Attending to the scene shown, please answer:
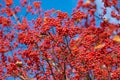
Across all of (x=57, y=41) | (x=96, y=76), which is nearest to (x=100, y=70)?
(x=96, y=76)

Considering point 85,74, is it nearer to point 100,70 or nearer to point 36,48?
point 100,70

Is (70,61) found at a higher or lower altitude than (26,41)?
lower

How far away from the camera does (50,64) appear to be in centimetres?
2625

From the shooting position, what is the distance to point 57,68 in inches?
1012

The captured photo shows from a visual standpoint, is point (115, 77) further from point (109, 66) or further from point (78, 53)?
point (78, 53)

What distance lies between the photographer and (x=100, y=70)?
86.5ft

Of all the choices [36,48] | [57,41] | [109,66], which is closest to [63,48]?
[57,41]

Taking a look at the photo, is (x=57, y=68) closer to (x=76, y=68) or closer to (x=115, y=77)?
(x=76, y=68)

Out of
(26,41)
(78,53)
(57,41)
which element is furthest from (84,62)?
(26,41)

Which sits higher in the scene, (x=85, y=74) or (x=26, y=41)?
(x=26, y=41)

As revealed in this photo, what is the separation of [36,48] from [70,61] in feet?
9.26

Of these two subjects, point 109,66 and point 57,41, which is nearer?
point 57,41

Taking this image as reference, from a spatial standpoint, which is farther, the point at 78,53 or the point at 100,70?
the point at 100,70

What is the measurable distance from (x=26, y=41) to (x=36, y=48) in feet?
3.85
